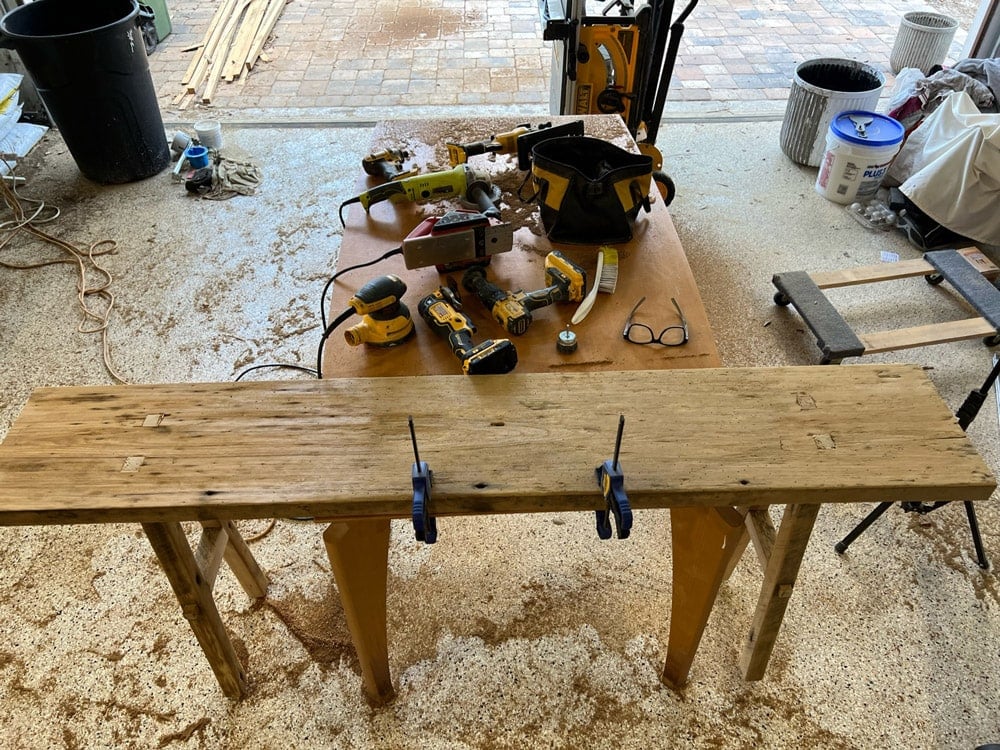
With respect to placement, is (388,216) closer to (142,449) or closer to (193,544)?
Answer: (142,449)

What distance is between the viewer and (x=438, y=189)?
1.79 m

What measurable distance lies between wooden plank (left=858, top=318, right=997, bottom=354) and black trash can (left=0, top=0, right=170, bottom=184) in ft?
10.7

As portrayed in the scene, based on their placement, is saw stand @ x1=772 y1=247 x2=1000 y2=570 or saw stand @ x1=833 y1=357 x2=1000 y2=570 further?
saw stand @ x1=772 y1=247 x2=1000 y2=570

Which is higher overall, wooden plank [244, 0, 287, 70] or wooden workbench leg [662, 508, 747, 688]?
wooden workbench leg [662, 508, 747, 688]

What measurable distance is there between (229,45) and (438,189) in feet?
12.1

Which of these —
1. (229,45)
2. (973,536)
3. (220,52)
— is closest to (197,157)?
(220,52)

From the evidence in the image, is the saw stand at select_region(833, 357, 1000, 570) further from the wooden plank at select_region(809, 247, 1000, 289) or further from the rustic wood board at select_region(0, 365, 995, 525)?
the wooden plank at select_region(809, 247, 1000, 289)

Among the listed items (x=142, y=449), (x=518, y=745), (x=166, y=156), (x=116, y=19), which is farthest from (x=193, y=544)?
(x=116, y=19)

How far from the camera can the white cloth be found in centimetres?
259

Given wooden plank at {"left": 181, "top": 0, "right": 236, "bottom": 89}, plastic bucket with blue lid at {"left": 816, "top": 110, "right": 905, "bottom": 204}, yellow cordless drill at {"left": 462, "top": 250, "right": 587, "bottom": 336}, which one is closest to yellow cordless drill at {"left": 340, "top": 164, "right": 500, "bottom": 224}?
yellow cordless drill at {"left": 462, "top": 250, "right": 587, "bottom": 336}

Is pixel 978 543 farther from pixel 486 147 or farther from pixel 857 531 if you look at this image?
pixel 486 147

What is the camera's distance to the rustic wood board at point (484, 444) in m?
1.05

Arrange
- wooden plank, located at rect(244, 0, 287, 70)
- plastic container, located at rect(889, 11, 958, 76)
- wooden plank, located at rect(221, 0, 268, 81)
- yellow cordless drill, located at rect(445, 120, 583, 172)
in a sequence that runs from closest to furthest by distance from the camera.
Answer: yellow cordless drill, located at rect(445, 120, 583, 172)
plastic container, located at rect(889, 11, 958, 76)
wooden plank, located at rect(221, 0, 268, 81)
wooden plank, located at rect(244, 0, 287, 70)

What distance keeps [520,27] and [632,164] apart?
3945 mm
